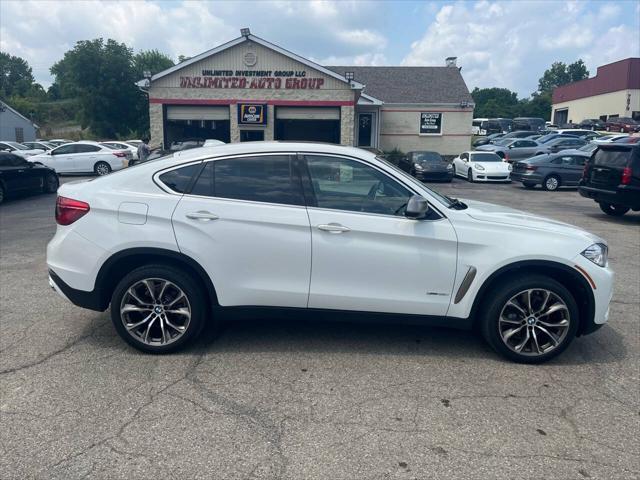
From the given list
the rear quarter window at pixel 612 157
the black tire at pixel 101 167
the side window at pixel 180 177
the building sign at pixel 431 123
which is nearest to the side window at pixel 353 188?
the side window at pixel 180 177

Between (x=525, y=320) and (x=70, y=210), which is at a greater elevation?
(x=70, y=210)

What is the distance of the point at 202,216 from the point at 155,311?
880 mm

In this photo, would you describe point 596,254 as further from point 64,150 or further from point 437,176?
point 64,150

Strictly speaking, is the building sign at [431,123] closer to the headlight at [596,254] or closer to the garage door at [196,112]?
Answer: the garage door at [196,112]

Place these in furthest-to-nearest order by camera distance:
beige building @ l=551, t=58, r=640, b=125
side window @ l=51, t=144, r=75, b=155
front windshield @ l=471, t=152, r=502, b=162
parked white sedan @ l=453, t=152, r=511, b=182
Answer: beige building @ l=551, t=58, r=640, b=125 → front windshield @ l=471, t=152, r=502, b=162 → parked white sedan @ l=453, t=152, r=511, b=182 → side window @ l=51, t=144, r=75, b=155

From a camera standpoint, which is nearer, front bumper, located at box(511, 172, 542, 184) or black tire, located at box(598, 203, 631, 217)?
black tire, located at box(598, 203, 631, 217)

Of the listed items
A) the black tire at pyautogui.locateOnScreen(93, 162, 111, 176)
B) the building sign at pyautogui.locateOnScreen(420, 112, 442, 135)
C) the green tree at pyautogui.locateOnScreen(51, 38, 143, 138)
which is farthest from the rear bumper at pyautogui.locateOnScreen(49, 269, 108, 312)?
the green tree at pyautogui.locateOnScreen(51, 38, 143, 138)

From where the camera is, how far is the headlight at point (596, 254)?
430 centimetres

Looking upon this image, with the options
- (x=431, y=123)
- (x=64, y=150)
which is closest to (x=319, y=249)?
(x=64, y=150)

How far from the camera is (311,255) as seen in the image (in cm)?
418

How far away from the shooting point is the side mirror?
4062mm

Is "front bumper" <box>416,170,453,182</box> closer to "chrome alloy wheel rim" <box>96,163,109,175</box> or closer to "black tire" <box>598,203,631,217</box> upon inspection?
"black tire" <box>598,203,631,217</box>

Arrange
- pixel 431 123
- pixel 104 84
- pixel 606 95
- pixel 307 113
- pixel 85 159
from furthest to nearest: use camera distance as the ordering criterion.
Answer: pixel 606 95 < pixel 104 84 < pixel 431 123 < pixel 307 113 < pixel 85 159

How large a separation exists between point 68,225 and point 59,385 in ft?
4.25
